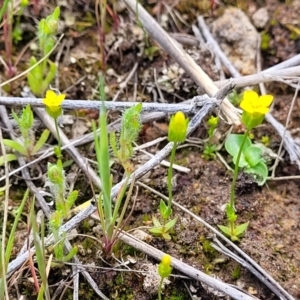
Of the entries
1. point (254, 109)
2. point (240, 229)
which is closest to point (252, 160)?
point (240, 229)

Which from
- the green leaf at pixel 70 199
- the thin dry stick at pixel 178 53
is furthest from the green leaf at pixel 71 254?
the thin dry stick at pixel 178 53

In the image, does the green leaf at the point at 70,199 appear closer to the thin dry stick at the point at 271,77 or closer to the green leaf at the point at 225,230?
the green leaf at the point at 225,230

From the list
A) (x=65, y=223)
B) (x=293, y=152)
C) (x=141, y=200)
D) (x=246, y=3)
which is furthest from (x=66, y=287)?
(x=246, y=3)

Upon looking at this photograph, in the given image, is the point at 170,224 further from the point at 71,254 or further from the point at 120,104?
the point at 120,104

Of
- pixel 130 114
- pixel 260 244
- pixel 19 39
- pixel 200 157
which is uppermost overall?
pixel 19 39

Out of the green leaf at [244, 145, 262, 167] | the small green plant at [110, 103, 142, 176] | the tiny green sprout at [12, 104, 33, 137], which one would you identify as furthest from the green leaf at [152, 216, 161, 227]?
the tiny green sprout at [12, 104, 33, 137]

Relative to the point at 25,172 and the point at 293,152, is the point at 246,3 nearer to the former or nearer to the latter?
the point at 293,152

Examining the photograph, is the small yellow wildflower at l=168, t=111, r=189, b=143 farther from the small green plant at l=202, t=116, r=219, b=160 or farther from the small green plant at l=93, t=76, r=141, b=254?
the small green plant at l=202, t=116, r=219, b=160
